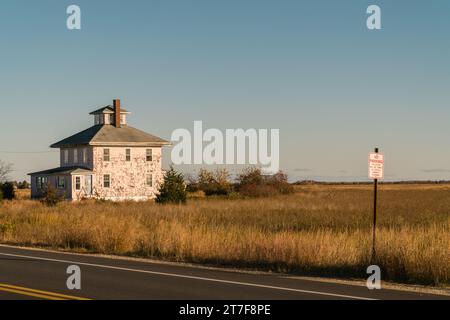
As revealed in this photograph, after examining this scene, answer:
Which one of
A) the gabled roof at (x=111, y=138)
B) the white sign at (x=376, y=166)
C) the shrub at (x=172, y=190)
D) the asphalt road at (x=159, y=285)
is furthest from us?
the gabled roof at (x=111, y=138)

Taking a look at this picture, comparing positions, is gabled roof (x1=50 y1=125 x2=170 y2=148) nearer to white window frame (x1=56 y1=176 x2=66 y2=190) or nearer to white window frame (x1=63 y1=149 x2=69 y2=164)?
white window frame (x1=63 y1=149 x2=69 y2=164)

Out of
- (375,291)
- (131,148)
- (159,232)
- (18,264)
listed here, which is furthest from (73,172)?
(375,291)

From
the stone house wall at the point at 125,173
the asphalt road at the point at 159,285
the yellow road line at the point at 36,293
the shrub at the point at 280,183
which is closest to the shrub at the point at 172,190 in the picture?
the stone house wall at the point at 125,173

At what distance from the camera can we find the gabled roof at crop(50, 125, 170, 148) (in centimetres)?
6266

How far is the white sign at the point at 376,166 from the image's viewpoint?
16156mm

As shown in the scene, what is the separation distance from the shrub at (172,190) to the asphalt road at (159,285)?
38675 millimetres

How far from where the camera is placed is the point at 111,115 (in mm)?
66438

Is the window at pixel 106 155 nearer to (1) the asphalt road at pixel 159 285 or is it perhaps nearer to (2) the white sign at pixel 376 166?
(1) the asphalt road at pixel 159 285

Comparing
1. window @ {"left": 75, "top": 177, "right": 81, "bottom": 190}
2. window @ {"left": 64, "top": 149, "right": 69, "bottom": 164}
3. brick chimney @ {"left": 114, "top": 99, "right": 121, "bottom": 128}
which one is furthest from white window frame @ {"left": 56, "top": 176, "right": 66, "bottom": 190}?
brick chimney @ {"left": 114, "top": 99, "right": 121, "bottom": 128}

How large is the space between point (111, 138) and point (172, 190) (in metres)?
10.3

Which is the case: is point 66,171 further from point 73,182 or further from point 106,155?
point 106,155
